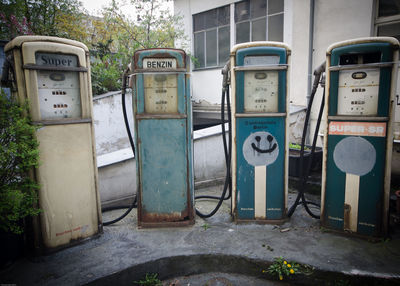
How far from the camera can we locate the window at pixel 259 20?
25.1 feet

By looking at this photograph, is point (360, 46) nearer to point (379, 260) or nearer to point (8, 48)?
point (379, 260)

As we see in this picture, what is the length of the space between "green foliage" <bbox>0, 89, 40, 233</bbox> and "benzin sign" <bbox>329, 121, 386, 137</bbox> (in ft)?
9.86

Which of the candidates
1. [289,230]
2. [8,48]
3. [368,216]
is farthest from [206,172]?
[8,48]

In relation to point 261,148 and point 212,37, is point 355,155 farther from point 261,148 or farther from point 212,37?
point 212,37

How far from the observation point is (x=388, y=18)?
5.15 meters

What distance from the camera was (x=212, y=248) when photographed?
2.73 m

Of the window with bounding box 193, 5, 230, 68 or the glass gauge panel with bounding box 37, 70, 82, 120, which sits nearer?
the glass gauge panel with bounding box 37, 70, 82, 120

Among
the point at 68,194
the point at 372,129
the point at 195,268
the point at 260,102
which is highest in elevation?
the point at 260,102

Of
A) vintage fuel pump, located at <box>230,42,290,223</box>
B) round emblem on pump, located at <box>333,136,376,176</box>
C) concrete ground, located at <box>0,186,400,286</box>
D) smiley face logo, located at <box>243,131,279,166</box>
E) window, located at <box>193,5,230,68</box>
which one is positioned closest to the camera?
concrete ground, located at <box>0,186,400,286</box>

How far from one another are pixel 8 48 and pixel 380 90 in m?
3.67

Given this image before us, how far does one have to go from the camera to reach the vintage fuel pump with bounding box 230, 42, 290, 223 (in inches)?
119

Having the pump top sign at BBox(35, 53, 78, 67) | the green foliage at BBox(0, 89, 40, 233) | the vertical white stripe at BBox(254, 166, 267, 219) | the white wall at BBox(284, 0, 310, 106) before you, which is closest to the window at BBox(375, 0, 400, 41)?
the white wall at BBox(284, 0, 310, 106)

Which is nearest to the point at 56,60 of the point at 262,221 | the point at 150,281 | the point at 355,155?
the point at 150,281

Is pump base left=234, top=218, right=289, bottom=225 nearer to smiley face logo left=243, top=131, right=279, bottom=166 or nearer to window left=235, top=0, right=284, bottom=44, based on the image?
smiley face logo left=243, top=131, right=279, bottom=166
